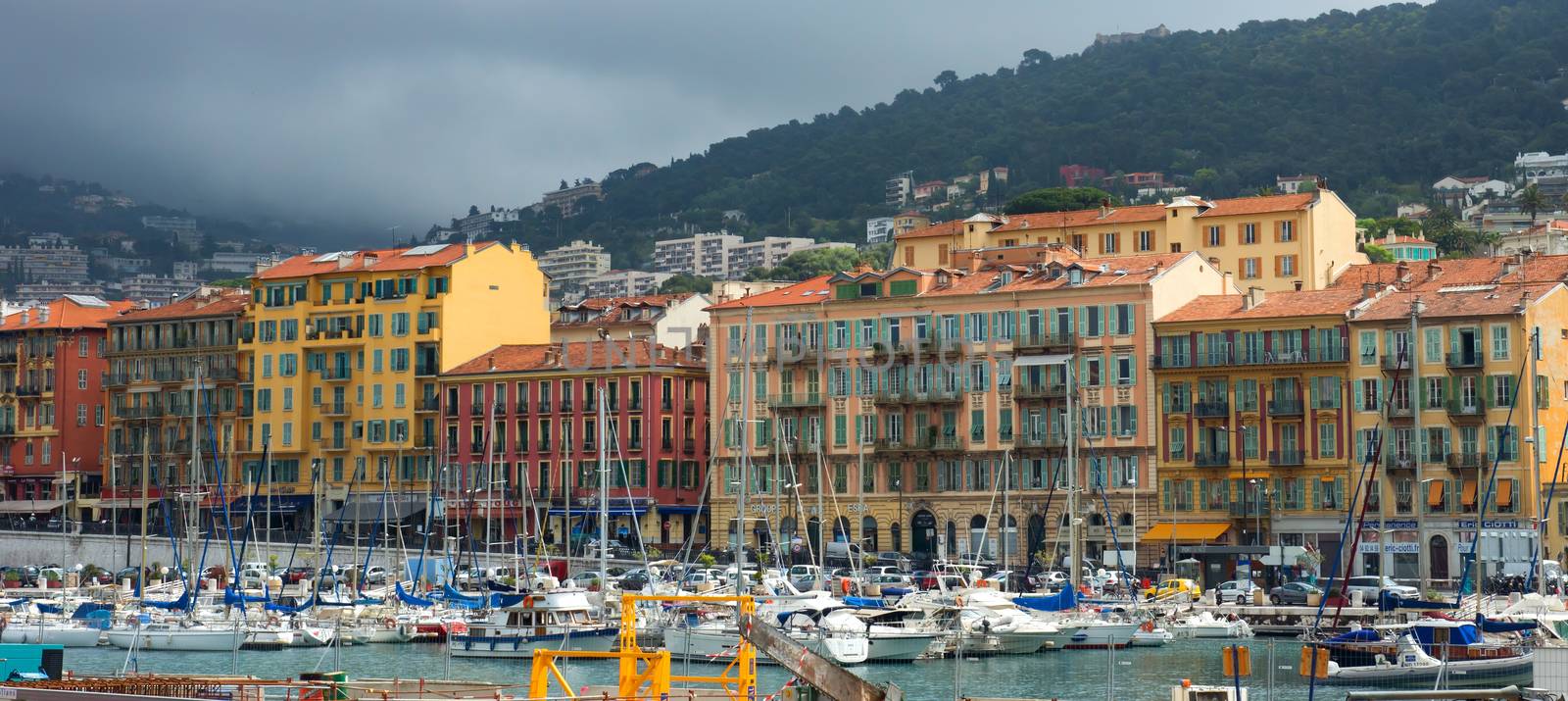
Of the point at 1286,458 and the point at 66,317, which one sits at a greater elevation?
the point at 66,317

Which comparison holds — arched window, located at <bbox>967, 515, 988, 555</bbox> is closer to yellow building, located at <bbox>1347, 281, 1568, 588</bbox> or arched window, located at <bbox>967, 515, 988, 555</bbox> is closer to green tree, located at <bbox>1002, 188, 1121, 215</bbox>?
yellow building, located at <bbox>1347, 281, 1568, 588</bbox>

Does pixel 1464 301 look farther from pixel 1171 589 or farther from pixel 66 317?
pixel 66 317

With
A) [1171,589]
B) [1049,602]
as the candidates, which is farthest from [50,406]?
[1049,602]

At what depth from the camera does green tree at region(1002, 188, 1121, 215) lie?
145625 millimetres

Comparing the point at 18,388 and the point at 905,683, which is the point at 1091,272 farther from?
the point at 18,388

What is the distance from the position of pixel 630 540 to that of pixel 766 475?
26.5 ft

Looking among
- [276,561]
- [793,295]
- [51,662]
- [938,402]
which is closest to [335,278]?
[276,561]

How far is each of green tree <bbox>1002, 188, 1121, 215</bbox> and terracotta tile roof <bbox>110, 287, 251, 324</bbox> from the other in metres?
49.1

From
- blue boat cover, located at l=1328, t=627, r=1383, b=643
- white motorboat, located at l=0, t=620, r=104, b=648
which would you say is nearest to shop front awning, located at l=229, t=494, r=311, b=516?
white motorboat, located at l=0, t=620, r=104, b=648

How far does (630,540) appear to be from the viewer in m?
107

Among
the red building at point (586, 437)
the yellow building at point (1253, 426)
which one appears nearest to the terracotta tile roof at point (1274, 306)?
the yellow building at point (1253, 426)

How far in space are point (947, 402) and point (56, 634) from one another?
39.9 metres

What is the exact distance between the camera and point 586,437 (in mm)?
109375

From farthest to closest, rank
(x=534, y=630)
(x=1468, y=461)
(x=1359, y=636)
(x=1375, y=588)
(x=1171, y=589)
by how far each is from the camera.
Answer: (x=1468, y=461) → (x=1171, y=589) → (x=1375, y=588) → (x=534, y=630) → (x=1359, y=636)
